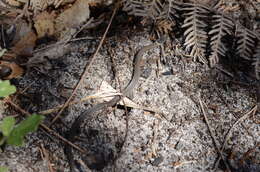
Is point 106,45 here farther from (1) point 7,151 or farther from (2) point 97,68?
(1) point 7,151

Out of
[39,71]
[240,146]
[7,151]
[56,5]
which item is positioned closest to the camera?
[7,151]

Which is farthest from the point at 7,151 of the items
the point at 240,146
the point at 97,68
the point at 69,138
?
the point at 240,146

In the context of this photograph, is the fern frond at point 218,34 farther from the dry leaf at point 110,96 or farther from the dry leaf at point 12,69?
the dry leaf at point 12,69

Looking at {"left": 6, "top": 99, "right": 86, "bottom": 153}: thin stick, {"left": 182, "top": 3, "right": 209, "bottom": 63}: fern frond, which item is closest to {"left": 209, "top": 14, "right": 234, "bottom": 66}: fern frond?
{"left": 182, "top": 3, "right": 209, "bottom": 63}: fern frond

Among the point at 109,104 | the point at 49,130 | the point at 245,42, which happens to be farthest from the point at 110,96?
the point at 245,42

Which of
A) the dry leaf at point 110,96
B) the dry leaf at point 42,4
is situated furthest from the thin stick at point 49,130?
the dry leaf at point 42,4

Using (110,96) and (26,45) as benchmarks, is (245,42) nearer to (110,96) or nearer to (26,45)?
(110,96)
